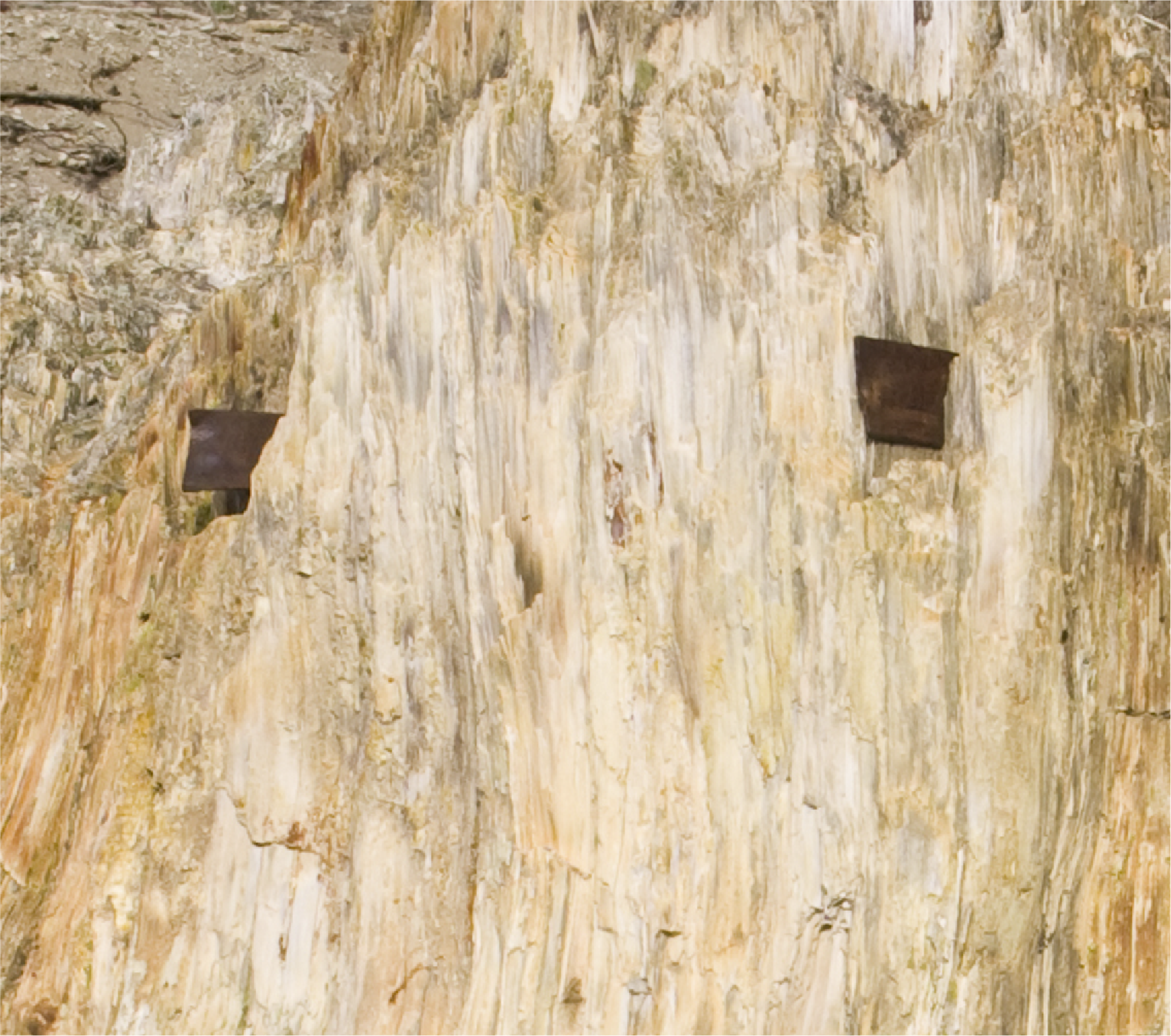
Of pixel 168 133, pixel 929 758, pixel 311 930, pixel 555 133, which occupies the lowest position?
pixel 311 930

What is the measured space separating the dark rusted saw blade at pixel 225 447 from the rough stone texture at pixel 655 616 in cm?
27

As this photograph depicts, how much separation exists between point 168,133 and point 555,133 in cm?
401

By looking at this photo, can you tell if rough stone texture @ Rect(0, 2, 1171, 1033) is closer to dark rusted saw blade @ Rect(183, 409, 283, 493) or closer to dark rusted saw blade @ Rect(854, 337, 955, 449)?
dark rusted saw blade @ Rect(854, 337, 955, 449)

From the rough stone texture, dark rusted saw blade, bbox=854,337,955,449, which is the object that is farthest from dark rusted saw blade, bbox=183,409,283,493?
dark rusted saw blade, bbox=854,337,955,449

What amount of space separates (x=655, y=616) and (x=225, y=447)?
2315 millimetres

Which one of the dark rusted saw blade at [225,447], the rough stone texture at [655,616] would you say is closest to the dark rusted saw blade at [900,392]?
the rough stone texture at [655,616]

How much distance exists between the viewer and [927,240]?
743 cm

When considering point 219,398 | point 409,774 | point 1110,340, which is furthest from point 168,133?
point 1110,340

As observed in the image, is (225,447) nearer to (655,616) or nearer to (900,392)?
(655,616)

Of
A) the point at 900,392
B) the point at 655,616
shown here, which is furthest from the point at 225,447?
the point at 900,392

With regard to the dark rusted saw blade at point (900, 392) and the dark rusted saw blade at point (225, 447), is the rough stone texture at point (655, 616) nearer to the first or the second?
the dark rusted saw blade at point (900, 392)

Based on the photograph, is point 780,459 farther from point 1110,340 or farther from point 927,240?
point 1110,340

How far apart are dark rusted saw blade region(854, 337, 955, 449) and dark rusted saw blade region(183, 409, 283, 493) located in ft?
9.28

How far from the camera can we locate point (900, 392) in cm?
704
